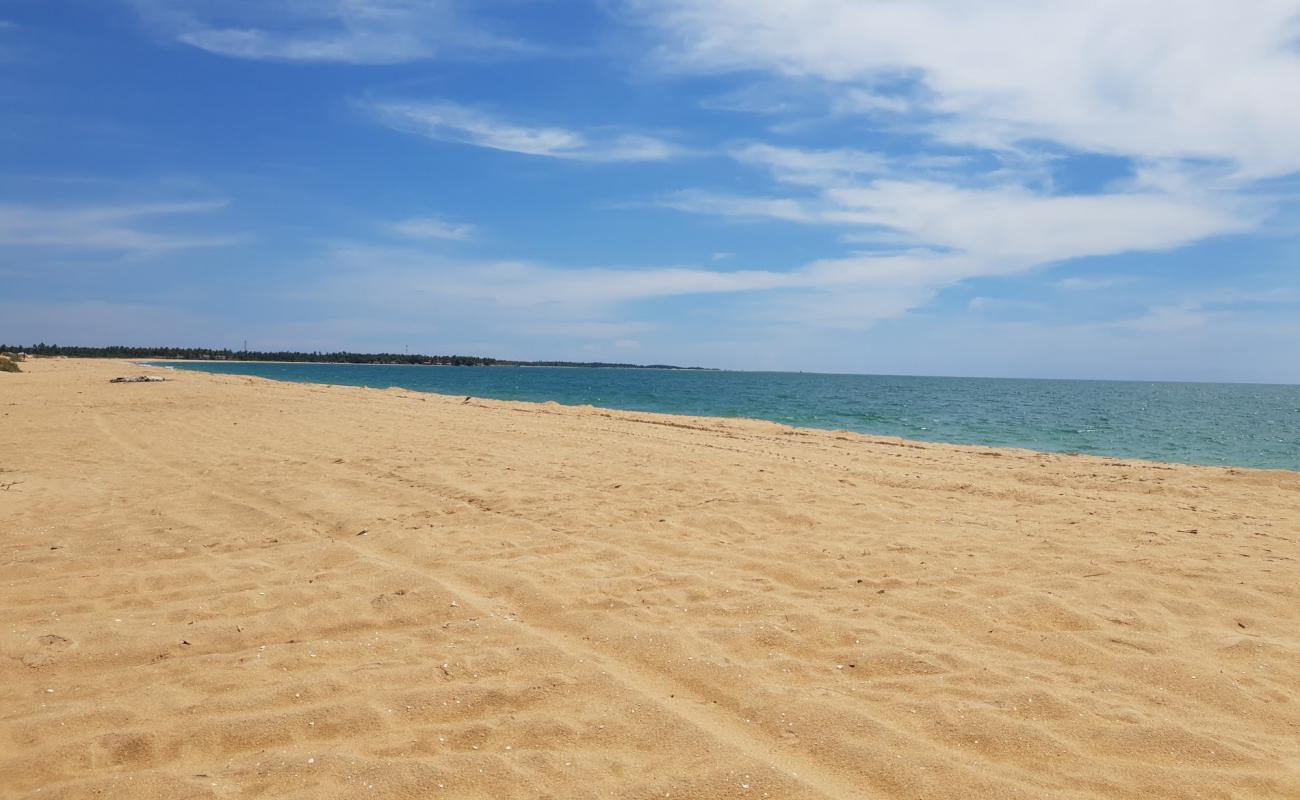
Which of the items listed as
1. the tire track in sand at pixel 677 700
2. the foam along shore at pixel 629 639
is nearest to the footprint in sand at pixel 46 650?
the foam along shore at pixel 629 639

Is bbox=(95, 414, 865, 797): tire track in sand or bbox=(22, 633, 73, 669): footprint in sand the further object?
bbox=(22, 633, 73, 669): footprint in sand

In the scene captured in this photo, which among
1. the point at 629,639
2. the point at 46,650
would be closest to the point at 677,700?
the point at 629,639

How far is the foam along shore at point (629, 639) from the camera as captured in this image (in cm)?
321

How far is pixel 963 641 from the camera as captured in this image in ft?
15.0

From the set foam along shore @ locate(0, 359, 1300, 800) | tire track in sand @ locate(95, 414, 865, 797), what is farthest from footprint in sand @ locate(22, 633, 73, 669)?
tire track in sand @ locate(95, 414, 865, 797)

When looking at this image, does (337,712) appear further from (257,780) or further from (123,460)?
(123,460)

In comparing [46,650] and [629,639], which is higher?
[629,639]

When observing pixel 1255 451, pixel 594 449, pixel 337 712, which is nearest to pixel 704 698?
pixel 337 712

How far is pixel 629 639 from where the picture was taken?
14.7ft

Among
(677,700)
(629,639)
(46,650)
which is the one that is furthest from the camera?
(629,639)

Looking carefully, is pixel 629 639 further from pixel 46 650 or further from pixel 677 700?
pixel 46 650

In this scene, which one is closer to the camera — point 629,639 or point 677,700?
point 677,700

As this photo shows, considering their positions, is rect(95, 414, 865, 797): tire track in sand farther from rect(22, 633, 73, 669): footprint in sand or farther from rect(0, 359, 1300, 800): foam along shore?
rect(22, 633, 73, 669): footprint in sand

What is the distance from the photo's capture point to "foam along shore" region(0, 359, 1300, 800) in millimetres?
3211
